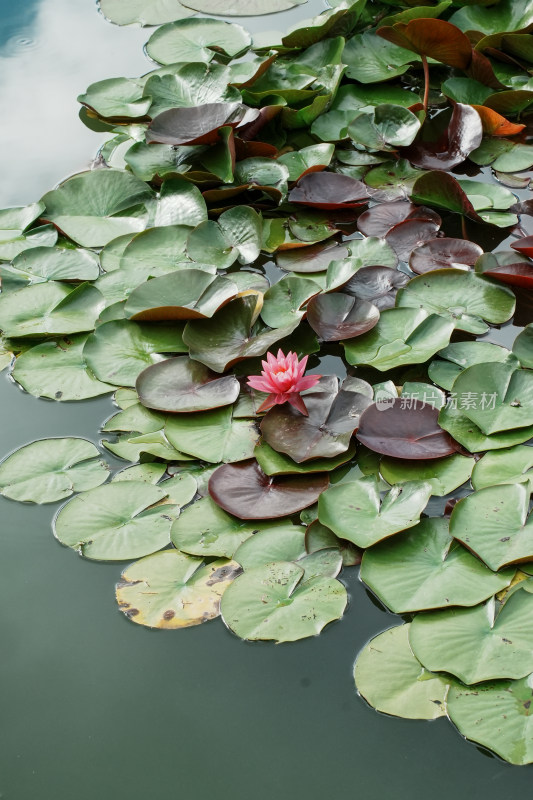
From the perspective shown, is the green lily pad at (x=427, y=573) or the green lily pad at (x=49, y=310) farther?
the green lily pad at (x=49, y=310)

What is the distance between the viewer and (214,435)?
6.43ft

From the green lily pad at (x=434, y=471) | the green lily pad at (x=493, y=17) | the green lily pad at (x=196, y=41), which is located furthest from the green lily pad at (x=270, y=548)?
the green lily pad at (x=493, y=17)

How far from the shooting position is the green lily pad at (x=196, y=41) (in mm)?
3424

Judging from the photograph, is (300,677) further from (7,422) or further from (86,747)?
(7,422)

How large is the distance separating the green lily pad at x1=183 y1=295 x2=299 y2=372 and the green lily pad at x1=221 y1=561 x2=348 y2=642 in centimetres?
65

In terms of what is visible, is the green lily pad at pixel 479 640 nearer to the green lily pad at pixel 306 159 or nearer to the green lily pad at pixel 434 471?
the green lily pad at pixel 434 471

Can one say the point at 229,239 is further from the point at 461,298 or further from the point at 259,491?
the point at 259,491

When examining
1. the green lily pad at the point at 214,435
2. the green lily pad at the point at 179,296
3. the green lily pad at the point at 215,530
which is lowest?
the green lily pad at the point at 215,530

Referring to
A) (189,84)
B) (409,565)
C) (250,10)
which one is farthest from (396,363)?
(250,10)

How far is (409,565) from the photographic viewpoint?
1.63m

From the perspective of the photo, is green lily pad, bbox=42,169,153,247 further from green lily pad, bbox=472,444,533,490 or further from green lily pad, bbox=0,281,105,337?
green lily pad, bbox=472,444,533,490

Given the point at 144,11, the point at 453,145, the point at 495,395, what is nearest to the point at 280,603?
the point at 495,395

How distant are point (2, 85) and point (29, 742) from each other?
3091 mm

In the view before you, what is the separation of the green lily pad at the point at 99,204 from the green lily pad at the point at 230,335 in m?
0.65
